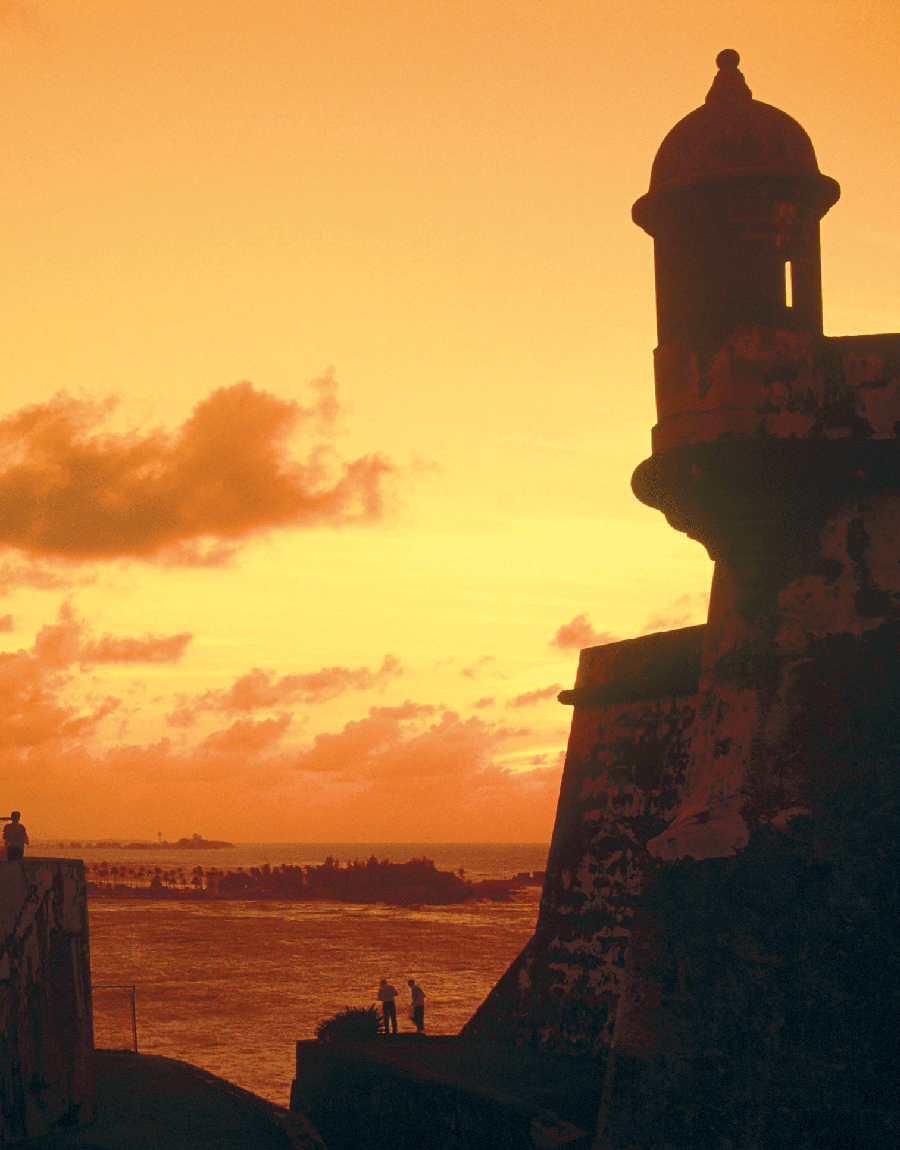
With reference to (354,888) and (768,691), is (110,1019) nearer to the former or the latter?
(768,691)

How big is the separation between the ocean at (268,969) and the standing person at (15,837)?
17.8ft

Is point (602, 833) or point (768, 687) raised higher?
point (768, 687)

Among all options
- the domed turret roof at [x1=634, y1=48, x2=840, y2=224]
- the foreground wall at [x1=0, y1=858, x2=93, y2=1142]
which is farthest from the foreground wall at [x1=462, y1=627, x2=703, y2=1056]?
the domed turret roof at [x1=634, y1=48, x2=840, y2=224]

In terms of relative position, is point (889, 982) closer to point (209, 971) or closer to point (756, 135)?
point (756, 135)

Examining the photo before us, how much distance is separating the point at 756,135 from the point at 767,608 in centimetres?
306

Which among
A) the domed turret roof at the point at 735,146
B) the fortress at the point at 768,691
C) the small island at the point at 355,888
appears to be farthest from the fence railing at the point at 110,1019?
the small island at the point at 355,888

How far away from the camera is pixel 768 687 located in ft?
25.2

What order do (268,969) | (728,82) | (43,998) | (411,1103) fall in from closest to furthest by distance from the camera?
(728,82), (43,998), (411,1103), (268,969)

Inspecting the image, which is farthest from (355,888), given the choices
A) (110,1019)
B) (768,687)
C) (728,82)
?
(728,82)

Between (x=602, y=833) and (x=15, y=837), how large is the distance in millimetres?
5799

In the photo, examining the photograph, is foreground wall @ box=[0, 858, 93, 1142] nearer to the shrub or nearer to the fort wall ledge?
the fort wall ledge

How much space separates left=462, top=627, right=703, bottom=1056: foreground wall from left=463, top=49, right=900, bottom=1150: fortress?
12.2ft

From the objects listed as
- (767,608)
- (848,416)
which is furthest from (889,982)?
(848,416)

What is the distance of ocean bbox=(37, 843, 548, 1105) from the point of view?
29344 mm
